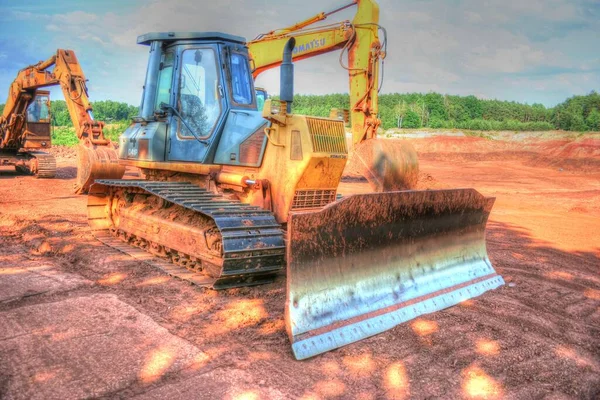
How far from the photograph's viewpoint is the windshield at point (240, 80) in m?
6.53

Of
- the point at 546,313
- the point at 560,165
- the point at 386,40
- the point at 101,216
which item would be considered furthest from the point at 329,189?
the point at 560,165

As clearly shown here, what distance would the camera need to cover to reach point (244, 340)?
4.13 metres

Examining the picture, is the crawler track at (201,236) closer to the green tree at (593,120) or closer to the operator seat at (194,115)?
the operator seat at (194,115)

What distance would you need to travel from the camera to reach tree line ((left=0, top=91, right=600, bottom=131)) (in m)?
47.8

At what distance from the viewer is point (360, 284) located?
179 inches

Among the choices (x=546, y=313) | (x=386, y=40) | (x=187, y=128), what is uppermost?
(x=386, y=40)

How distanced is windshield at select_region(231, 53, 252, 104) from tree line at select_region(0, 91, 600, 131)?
41.9 meters

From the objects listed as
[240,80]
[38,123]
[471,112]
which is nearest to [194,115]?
[240,80]

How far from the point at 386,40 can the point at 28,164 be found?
12.4 metres

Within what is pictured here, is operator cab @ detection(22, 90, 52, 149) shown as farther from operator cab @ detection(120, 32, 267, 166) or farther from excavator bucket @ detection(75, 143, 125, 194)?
operator cab @ detection(120, 32, 267, 166)

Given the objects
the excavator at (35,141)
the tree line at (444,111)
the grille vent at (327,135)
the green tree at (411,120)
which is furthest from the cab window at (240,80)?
the green tree at (411,120)

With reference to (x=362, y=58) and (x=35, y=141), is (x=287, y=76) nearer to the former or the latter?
(x=362, y=58)

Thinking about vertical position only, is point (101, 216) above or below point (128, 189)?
below

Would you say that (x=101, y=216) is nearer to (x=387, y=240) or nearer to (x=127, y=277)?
(x=127, y=277)
